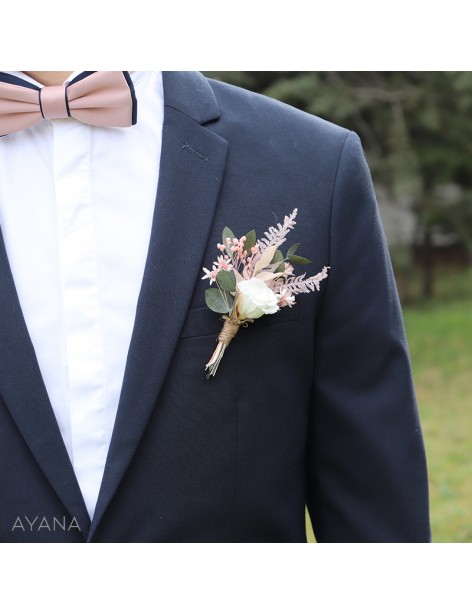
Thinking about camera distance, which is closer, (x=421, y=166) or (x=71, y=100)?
(x=71, y=100)

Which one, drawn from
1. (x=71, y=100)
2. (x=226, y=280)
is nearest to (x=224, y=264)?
(x=226, y=280)

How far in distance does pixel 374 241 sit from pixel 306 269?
14 cm

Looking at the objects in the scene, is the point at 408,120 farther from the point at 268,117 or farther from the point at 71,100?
the point at 71,100

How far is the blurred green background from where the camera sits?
6.39 metres

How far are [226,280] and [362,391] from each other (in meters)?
0.36

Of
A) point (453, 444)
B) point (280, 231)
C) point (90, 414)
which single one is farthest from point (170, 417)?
point (453, 444)

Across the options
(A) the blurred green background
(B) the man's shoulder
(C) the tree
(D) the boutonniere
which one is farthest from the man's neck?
(C) the tree

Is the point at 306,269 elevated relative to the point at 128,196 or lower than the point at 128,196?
lower

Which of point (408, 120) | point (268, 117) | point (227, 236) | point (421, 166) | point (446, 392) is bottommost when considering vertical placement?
point (446, 392)

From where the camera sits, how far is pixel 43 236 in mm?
1408

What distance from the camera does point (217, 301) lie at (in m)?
1.41

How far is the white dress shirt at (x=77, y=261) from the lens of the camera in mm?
1387

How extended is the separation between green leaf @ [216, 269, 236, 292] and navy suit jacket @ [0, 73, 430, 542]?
0.04 metres

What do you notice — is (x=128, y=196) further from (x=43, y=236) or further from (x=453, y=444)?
(x=453, y=444)
